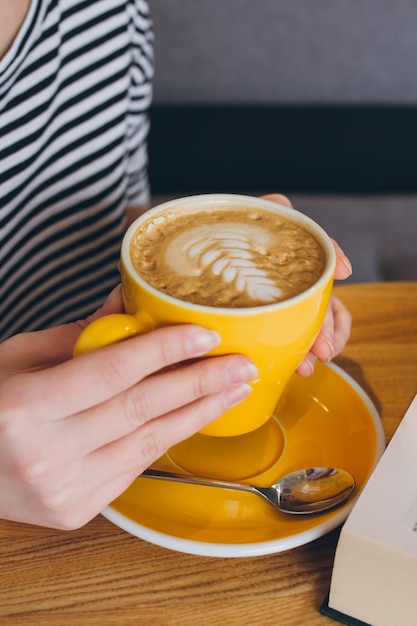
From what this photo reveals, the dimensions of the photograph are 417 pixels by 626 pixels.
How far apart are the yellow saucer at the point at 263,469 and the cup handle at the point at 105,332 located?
157 mm

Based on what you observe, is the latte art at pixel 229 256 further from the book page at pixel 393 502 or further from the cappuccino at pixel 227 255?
the book page at pixel 393 502

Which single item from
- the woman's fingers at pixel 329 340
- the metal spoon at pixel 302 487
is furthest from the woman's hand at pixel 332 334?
the metal spoon at pixel 302 487

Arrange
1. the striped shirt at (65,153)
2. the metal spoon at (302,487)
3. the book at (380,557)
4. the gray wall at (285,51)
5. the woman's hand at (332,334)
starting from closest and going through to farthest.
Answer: the book at (380,557) < the metal spoon at (302,487) < the woman's hand at (332,334) < the striped shirt at (65,153) < the gray wall at (285,51)

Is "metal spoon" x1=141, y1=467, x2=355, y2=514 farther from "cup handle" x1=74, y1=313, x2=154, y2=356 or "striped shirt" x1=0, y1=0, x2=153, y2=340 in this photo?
"striped shirt" x1=0, y1=0, x2=153, y2=340

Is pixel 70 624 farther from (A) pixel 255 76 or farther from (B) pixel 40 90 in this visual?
(A) pixel 255 76

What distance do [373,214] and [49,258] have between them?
1.12 meters

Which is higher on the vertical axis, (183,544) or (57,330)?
(57,330)

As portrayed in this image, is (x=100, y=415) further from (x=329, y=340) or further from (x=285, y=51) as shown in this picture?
(x=285, y=51)

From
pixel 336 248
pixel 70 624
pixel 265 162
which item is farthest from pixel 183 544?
pixel 265 162

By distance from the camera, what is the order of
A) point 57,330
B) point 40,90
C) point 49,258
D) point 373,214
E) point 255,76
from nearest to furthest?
point 57,330 → point 40,90 → point 49,258 → point 373,214 → point 255,76

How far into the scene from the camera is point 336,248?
2.27ft

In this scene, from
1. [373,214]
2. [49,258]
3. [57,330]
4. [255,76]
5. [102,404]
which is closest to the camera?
[102,404]

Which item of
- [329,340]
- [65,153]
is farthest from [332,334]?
[65,153]

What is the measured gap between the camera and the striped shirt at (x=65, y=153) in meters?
0.97
